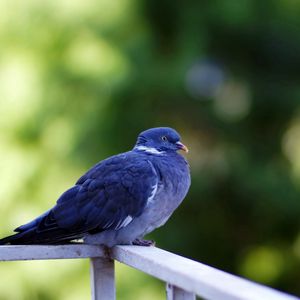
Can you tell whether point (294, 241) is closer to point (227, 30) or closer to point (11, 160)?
point (227, 30)

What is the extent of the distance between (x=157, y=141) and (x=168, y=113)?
8.88 ft

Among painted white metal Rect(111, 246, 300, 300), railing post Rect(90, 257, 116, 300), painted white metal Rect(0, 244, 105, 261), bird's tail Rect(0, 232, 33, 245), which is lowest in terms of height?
railing post Rect(90, 257, 116, 300)

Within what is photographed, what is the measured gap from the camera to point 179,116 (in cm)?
579

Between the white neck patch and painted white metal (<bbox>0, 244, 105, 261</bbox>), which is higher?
the white neck patch

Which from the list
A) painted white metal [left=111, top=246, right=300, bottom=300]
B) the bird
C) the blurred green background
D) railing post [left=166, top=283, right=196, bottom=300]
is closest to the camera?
painted white metal [left=111, top=246, right=300, bottom=300]

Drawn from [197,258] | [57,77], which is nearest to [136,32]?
[57,77]

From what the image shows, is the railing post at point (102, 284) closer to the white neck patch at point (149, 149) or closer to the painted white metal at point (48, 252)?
the painted white metal at point (48, 252)

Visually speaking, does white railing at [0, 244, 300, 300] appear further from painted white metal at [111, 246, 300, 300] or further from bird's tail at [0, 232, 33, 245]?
bird's tail at [0, 232, 33, 245]

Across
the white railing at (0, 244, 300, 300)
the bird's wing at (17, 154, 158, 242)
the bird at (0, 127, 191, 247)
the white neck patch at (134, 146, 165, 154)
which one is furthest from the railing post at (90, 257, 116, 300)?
the white neck patch at (134, 146, 165, 154)

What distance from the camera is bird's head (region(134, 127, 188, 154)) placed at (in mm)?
3020

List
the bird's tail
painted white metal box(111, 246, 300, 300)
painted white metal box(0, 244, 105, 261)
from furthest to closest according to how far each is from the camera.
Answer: the bird's tail < painted white metal box(0, 244, 105, 261) < painted white metal box(111, 246, 300, 300)

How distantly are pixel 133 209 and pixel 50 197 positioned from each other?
7.82 feet

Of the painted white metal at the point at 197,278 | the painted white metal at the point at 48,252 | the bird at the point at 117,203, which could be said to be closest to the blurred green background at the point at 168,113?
the bird at the point at 117,203

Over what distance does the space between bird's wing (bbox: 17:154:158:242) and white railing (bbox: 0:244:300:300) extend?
414mm
